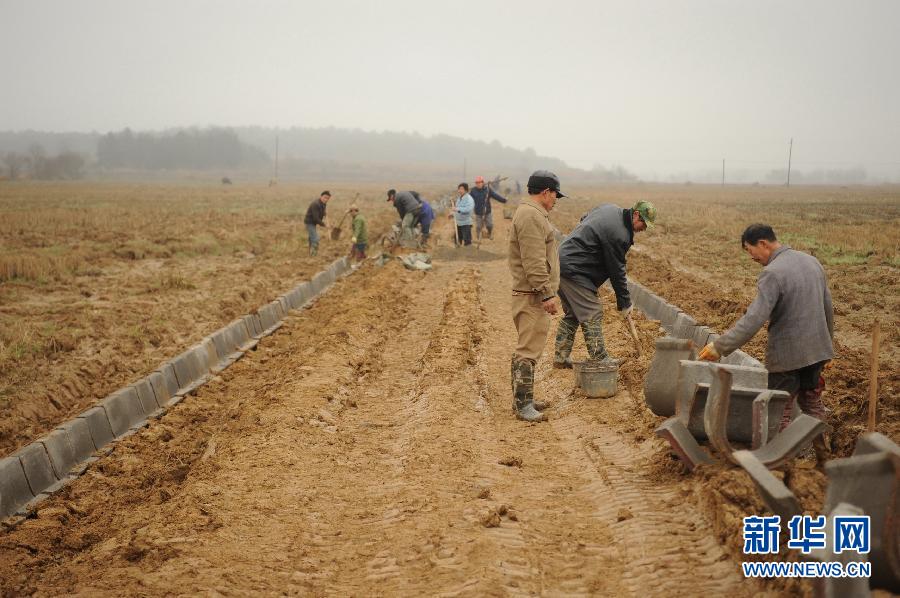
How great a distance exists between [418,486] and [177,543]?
57.8 inches

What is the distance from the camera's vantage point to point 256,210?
33.4 metres

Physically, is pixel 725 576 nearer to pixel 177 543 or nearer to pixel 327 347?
pixel 177 543

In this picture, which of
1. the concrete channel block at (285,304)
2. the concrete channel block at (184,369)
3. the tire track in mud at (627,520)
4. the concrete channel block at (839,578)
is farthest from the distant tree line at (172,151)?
the concrete channel block at (839,578)

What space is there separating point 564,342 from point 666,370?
82.1 inches

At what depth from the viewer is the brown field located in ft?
12.9

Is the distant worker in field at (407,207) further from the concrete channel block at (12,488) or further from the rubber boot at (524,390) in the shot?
the concrete channel block at (12,488)

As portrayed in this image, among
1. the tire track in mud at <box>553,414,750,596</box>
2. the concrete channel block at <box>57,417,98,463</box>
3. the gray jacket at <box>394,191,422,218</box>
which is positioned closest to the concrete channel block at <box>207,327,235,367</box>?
the concrete channel block at <box>57,417,98,463</box>

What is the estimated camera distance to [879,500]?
9.96 ft

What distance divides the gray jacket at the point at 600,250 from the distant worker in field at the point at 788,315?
168 cm

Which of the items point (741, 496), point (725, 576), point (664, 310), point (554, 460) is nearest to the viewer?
point (725, 576)

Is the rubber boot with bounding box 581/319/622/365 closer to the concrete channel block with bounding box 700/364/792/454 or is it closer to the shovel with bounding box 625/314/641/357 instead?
the shovel with bounding box 625/314/641/357

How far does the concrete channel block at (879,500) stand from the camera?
2963 millimetres

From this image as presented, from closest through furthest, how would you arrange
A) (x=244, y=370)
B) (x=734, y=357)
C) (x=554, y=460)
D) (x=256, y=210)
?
(x=554, y=460), (x=734, y=357), (x=244, y=370), (x=256, y=210)


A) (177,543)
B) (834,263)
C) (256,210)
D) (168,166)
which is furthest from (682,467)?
(168,166)
